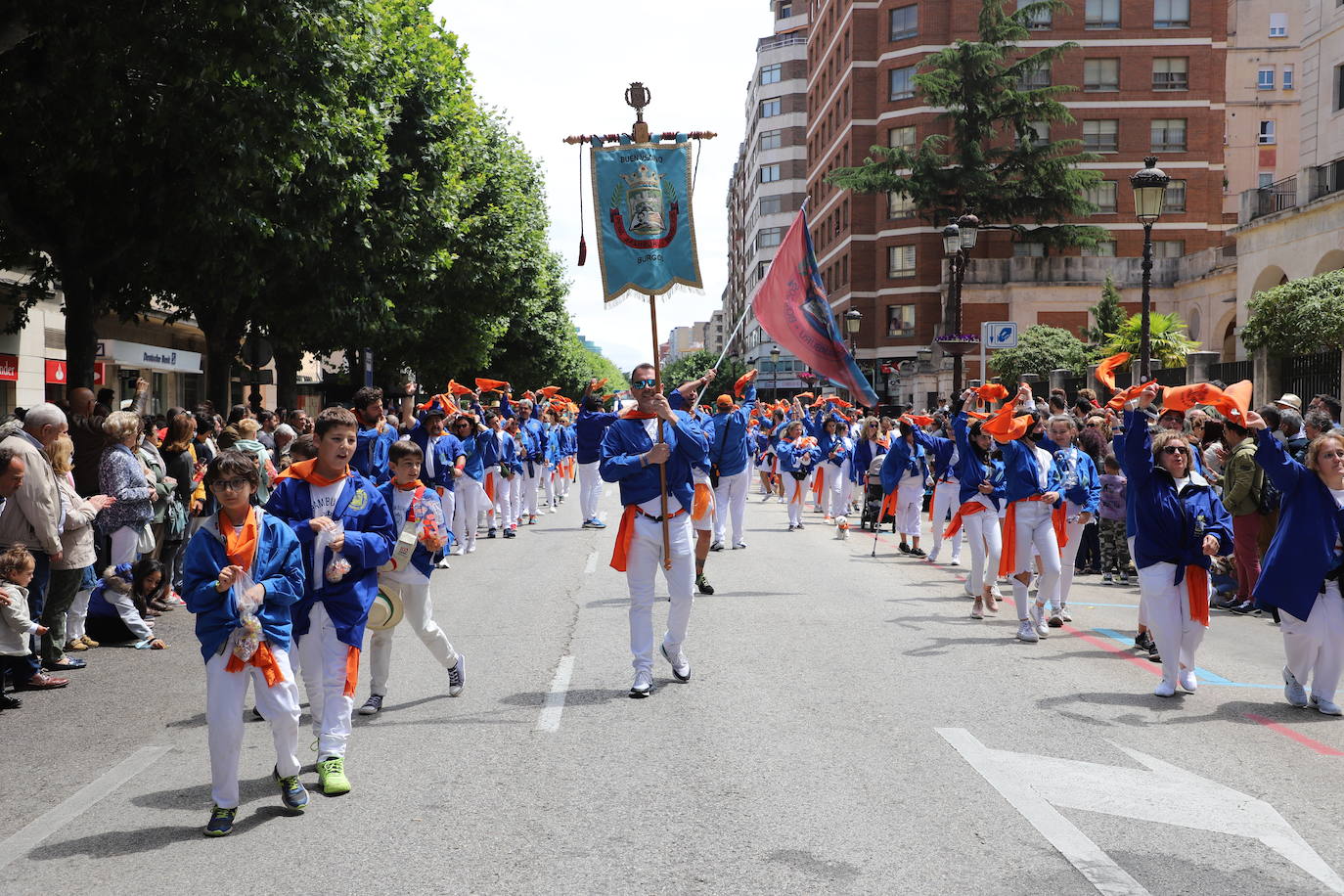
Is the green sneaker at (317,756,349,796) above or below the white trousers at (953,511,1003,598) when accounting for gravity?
below

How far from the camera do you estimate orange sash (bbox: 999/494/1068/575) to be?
10219 mm

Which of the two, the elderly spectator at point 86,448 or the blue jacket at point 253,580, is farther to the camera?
the elderly spectator at point 86,448

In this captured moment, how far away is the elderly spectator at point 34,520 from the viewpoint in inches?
323

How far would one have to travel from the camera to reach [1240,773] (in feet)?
20.0

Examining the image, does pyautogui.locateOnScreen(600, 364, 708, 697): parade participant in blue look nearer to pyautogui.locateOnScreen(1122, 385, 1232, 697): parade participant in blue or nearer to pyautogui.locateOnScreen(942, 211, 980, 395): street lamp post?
pyautogui.locateOnScreen(1122, 385, 1232, 697): parade participant in blue

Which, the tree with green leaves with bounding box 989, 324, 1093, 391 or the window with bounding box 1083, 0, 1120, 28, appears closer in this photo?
the tree with green leaves with bounding box 989, 324, 1093, 391

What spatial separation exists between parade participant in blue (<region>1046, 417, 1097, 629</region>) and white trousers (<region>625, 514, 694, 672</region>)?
3871mm

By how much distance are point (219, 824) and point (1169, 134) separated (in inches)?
2309

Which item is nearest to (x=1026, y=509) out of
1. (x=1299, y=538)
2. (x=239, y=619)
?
(x=1299, y=538)

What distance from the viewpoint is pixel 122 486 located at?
32.5 ft

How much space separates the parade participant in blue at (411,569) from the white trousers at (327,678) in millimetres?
1089

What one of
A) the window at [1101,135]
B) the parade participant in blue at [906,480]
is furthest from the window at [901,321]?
the parade participant in blue at [906,480]

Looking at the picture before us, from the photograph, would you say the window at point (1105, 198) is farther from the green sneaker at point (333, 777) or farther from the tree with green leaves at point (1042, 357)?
the green sneaker at point (333, 777)

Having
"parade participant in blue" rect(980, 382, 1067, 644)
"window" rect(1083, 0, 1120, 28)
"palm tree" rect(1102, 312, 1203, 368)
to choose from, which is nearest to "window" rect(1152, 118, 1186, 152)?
"window" rect(1083, 0, 1120, 28)
